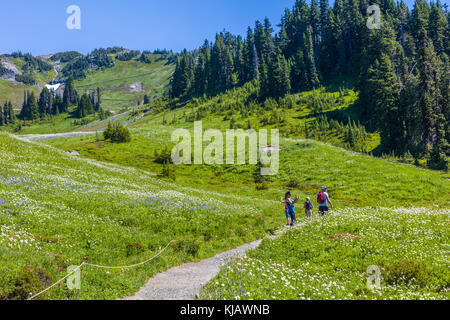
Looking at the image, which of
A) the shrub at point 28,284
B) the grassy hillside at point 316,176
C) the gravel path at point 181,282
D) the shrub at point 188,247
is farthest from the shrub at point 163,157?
the shrub at point 28,284

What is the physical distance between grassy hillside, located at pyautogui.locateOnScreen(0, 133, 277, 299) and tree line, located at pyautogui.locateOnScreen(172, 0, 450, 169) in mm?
45659

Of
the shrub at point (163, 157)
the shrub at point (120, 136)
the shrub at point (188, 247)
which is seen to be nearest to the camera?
the shrub at point (188, 247)

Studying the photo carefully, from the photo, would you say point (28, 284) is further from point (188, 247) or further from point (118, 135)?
point (118, 135)

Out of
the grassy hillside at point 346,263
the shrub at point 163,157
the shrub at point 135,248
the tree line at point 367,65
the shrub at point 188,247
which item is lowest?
the shrub at point 188,247

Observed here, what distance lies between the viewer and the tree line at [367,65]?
57.8 metres

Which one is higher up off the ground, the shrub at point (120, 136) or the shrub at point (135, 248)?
the shrub at point (120, 136)

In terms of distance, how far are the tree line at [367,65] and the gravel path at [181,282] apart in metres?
50.1

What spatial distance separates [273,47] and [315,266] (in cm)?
14982

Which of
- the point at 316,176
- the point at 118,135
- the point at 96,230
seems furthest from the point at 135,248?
the point at 118,135

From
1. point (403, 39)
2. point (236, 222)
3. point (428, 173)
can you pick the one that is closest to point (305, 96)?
point (403, 39)

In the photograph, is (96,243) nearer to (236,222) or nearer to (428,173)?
(236,222)

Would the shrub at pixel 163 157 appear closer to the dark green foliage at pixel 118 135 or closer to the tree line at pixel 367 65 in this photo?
the dark green foliage at pixel 118 135

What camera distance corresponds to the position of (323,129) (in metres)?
74.1

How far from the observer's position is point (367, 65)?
84.2 m
